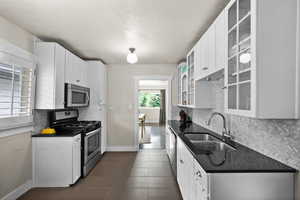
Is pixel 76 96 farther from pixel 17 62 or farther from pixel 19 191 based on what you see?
pixel 19 191

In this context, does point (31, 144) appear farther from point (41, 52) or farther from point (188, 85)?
point (188, 85)

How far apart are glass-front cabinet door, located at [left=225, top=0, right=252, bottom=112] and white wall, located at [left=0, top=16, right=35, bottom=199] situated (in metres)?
2.66

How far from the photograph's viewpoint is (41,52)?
2.97 metres

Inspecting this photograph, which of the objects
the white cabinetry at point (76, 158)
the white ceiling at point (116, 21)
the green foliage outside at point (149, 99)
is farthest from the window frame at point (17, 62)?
the green foliage outside at point (149, 99)

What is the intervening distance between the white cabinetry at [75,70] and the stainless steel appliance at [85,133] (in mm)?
656

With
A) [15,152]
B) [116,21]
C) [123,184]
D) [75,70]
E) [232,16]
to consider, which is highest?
[116,21]

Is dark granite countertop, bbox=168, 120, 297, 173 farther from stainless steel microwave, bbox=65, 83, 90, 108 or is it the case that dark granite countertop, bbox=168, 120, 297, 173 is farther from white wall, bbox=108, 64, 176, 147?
white wall, bbox=108, 64, 176, 147

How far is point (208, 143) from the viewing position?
2.51 m

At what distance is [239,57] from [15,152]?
295 cm

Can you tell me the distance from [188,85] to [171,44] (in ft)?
2.72

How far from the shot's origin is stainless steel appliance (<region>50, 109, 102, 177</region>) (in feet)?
10.8

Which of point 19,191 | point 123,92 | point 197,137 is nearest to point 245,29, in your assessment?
point 197,137

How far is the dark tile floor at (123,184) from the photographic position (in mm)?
2666

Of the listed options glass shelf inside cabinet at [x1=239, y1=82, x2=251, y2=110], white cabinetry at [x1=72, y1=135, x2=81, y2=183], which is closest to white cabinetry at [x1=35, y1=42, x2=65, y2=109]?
white cabinetry at [x1=72, y1=135, x2=81, y2=183]
